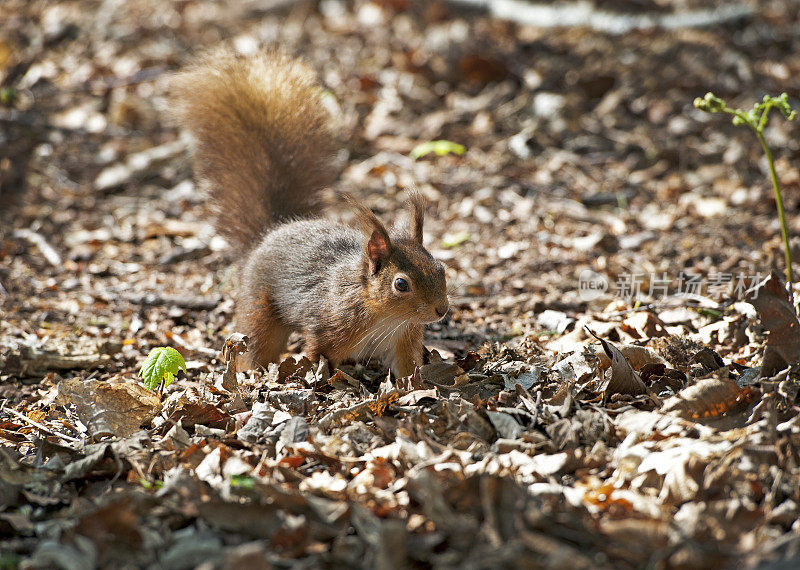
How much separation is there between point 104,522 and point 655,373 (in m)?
2.35

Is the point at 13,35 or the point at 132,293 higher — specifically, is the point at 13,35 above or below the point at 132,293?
above

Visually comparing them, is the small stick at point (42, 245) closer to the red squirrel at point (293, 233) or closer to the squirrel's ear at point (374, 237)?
the red squirrel at point (293, 233)

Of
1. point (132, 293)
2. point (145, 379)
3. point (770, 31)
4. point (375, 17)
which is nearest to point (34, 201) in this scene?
point (132, 293)

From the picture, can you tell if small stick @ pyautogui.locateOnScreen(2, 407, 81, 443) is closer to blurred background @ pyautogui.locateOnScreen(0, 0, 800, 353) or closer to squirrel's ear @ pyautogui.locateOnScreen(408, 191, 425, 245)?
blurred background @ pyautogui.locateOnScreen(0, 0, 800, 353)

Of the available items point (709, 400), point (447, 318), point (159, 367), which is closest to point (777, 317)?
point (709, 400)

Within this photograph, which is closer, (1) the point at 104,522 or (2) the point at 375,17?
(1) the point at 104,522

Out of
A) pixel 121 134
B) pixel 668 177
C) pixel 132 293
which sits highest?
pixel 121 134

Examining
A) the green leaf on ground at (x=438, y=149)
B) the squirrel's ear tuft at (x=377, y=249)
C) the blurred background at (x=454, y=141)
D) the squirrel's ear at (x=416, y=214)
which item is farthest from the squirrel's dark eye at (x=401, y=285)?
the green leaf on ground at (x=438, y=149)

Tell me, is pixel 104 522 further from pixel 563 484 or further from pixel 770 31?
pixel 770 31

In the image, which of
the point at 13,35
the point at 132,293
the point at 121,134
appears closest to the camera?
the point at 132,293

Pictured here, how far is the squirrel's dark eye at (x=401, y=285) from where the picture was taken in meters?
3.87

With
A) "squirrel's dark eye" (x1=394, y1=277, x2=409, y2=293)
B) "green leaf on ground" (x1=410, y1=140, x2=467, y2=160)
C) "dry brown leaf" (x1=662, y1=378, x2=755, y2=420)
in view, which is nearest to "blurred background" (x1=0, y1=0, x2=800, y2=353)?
"green leaf on ground" (x1=410, y1=140, x2=467, y2=160)

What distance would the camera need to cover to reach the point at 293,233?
14.6 feet

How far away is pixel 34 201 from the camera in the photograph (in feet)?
21.7
